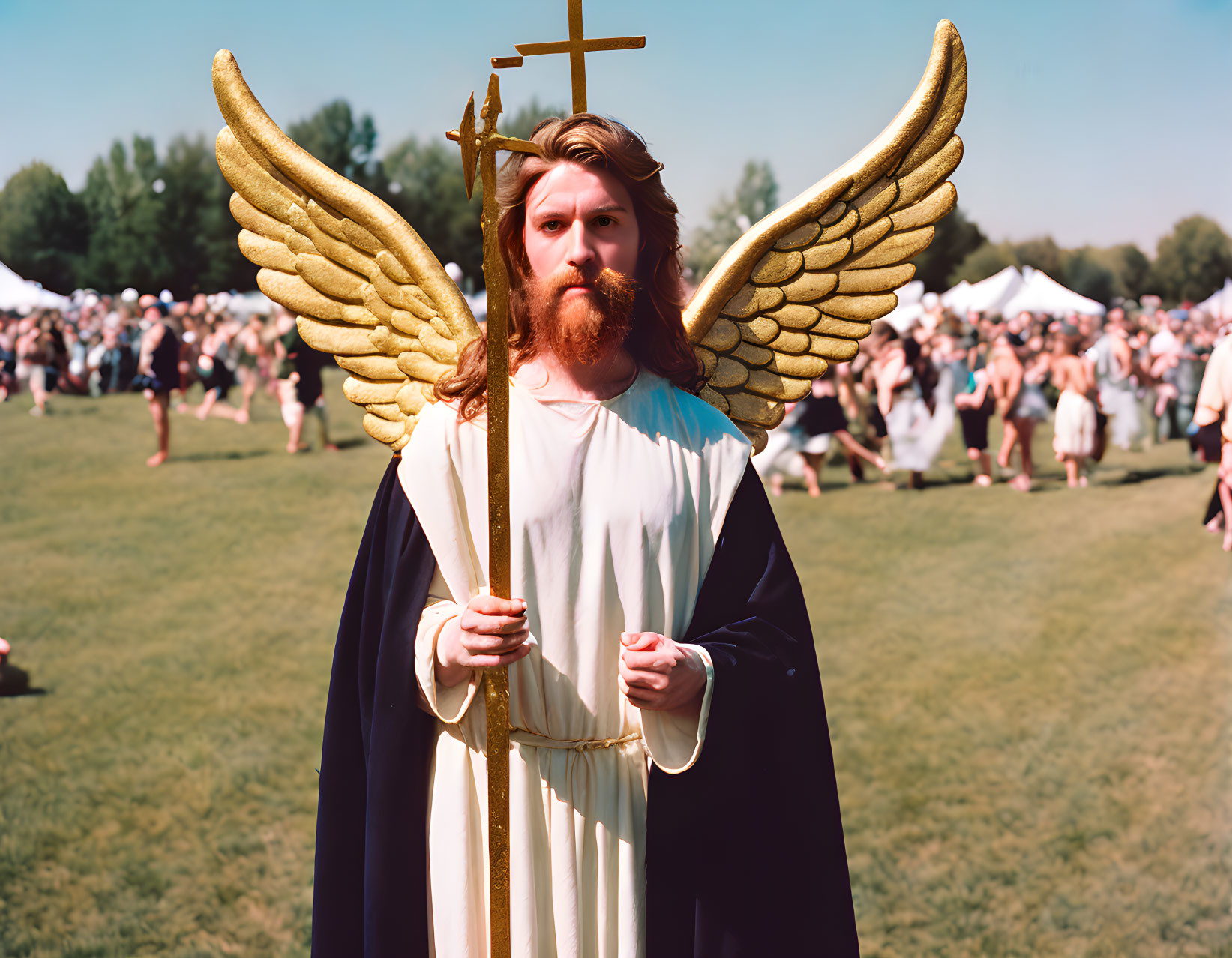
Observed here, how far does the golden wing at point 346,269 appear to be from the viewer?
204 centimetres

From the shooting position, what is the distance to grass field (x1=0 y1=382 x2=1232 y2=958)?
4.47 metres

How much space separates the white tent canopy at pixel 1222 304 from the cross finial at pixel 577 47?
12.4 m

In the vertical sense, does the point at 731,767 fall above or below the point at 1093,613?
above

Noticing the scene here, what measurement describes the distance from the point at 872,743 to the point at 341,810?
4.37m

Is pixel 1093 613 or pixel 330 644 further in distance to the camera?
pixel 1093 613

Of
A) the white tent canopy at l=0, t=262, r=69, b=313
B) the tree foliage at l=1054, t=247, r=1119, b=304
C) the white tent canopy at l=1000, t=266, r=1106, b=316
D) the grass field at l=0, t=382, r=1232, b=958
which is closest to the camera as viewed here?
the grass field at l=0, t=382, r=1232, b=958

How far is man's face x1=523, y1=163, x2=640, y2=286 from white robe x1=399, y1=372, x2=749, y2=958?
25cm

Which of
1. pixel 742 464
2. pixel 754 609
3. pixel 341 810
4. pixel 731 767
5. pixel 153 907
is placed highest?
pixel 742 464

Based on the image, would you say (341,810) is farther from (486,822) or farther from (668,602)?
(668,602)

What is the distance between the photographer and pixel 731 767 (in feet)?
6.01

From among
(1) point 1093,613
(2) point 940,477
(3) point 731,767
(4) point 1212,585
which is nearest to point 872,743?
(1) point 1093,613

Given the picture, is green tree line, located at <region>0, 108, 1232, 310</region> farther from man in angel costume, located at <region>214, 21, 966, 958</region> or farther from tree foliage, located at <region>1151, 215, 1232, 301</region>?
man in angel costume, located at <region>214, 21, 966, 958</region>

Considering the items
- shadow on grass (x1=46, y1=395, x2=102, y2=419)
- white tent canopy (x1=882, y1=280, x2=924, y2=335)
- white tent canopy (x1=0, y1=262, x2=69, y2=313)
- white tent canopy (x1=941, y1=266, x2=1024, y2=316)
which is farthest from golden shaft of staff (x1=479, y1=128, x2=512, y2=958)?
white tent canopy (x1=941, y1=266, x2=1024, y2=316)

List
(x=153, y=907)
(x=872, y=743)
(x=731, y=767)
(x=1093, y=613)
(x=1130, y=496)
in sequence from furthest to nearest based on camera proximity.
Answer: (x=1130, y=496) → (x=1093, y=613) → (x=872, y=743) → (x=153, y=907) → (x=731, y=767)
